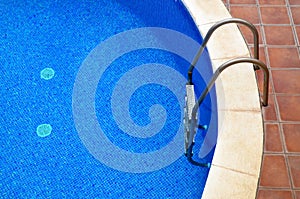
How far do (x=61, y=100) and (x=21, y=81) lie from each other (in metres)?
0.46

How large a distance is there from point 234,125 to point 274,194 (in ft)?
1.64

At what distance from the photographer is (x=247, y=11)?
3709 mm

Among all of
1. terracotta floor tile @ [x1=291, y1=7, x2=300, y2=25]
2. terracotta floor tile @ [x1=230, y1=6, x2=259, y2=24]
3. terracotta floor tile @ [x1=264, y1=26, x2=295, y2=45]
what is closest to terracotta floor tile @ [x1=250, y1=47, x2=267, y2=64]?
terracotta floor tile @ [x1=264, y1=26, x2=295, y2=45]

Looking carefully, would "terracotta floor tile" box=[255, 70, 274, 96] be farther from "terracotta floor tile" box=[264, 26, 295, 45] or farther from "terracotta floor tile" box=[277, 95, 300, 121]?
"terracotta floor tile" box=[264, 26, 295, 45]

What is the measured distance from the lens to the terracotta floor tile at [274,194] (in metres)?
2.60

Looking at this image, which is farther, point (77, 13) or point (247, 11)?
point (77, 13)

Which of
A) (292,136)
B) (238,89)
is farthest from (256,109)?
(292,136)

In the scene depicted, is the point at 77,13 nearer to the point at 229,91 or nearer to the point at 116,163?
the point at 116,163

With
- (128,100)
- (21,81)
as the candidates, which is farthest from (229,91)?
(21,81)

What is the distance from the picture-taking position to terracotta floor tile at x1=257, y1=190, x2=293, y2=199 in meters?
2.60

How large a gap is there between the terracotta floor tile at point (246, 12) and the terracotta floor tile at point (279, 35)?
0.15m

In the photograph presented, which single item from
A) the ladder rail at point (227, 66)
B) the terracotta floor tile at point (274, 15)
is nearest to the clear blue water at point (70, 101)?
the ladder rail at point (227, 66)

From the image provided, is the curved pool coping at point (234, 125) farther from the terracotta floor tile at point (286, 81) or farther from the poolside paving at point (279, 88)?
the terracotta floor tile at point (286, 81)

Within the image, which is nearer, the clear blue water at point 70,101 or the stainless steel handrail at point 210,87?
the stainless steel handrail at point 210,87
